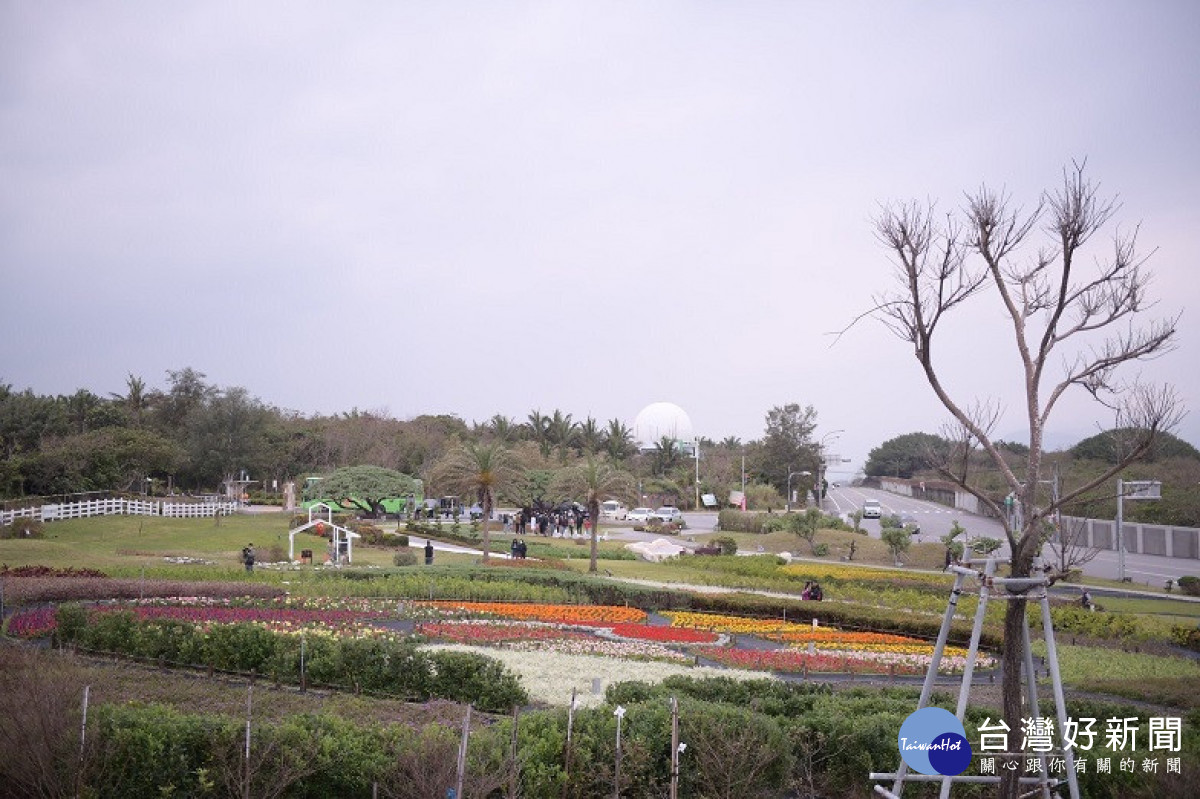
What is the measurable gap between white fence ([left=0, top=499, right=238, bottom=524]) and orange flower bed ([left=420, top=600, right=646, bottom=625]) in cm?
2505

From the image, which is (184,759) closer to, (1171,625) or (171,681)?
(171,681)

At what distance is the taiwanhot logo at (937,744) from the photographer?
22.4 ft

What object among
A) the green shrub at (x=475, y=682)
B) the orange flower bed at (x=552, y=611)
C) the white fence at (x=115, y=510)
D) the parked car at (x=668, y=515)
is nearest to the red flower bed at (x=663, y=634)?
the orange flower bed at (x=552, y=611)

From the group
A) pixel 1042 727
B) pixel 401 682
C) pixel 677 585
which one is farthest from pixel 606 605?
pixel 1042 727

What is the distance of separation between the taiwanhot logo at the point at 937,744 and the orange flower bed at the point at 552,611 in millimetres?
19557

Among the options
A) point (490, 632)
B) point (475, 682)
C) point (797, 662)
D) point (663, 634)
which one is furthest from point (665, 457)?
point (475, 682)

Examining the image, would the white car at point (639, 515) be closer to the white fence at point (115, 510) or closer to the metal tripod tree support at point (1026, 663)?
the white fence at point (115, 510)

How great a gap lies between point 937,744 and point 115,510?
5213 cm

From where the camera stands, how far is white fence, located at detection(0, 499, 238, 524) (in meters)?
46.5

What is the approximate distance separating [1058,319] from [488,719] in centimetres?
945

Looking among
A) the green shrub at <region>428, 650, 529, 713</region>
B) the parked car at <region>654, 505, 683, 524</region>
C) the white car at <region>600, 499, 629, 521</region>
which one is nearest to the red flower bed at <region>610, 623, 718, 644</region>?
the green shrub at <region>428, 650, 529, 713</region>

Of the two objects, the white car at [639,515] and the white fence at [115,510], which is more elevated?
the white fence at [115,510]

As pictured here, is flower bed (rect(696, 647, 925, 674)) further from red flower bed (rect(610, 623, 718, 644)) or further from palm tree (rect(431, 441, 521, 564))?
palm tree (rect(431, 441, 521, 564))

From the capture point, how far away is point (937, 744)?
6.86 meters
